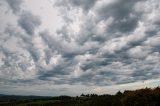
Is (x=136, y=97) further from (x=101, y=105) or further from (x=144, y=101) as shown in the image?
(x=101, y=105)

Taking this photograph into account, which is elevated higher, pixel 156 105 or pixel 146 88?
pixel 146 88

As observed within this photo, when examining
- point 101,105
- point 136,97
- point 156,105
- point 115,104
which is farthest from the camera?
point 101,105

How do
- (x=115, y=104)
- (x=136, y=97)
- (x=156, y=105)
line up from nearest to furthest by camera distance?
(x=156, y=105) < (x=136, y=97) < (x=115, y=104)

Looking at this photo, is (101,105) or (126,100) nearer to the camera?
(126,100)

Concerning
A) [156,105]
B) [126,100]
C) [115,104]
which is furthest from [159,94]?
[115,104]

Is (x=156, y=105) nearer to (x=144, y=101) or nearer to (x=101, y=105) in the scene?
(x=144, y=101)

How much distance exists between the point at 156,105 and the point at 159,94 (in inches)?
239

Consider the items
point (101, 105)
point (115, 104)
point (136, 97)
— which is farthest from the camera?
point (101, 105)

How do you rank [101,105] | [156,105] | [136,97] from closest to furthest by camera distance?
[156,105] → [136,97] → [101,105]

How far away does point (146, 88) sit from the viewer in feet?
410

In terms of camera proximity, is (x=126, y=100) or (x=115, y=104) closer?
(x=126, y=100)

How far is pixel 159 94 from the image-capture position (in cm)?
11562

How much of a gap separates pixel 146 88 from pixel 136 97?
8.70 metres

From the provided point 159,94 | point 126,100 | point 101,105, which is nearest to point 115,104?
point 101,105
